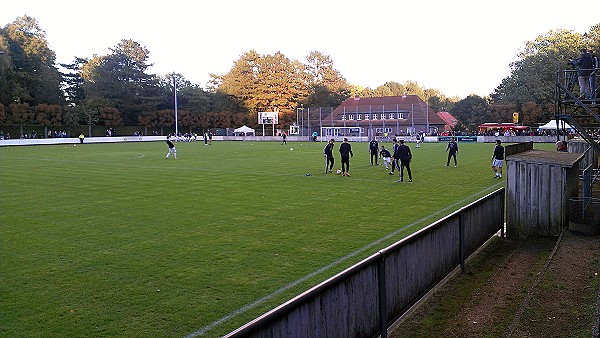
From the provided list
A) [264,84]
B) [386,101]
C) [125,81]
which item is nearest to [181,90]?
[125,81]

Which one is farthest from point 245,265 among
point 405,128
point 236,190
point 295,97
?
point 295,97

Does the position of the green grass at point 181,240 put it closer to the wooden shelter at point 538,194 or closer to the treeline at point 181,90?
the wooden shelter at point 538,194

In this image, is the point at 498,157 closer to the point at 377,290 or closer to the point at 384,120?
the point at 377,290

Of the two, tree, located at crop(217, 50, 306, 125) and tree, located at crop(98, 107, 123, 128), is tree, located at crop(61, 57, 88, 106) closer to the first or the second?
tree, located at crop(98, 107, 123, 128)

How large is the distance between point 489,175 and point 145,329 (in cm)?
2012

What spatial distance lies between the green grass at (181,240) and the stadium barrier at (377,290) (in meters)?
1.62

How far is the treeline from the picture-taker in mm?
73938

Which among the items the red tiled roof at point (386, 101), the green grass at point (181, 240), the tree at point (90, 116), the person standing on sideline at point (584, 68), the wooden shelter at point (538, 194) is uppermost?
the red tiled roof at point (386, 101)

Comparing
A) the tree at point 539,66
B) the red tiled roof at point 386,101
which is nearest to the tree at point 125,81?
the red tiled roof at point 386,101

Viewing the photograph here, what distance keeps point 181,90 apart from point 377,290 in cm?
9680

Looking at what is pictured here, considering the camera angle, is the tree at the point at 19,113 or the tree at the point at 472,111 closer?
the tree at the point at 19,113

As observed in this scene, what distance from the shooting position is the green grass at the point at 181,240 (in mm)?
6840

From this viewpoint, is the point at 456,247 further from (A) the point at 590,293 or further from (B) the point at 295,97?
(B) the point at 295,97

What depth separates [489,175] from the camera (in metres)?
23.3
